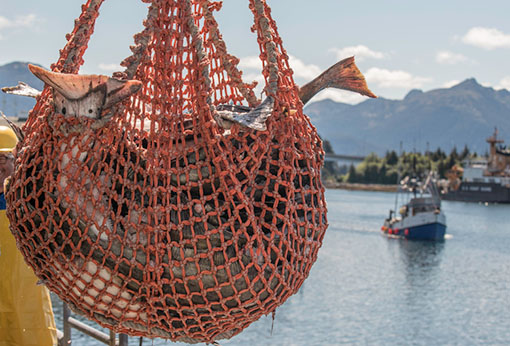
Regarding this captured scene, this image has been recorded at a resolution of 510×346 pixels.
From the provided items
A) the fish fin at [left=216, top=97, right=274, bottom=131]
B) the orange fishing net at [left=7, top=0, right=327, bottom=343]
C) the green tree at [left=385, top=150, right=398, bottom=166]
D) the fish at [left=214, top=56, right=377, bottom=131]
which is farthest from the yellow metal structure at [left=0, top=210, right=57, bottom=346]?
the green tree at [left=385, top=150, right=398, bottom=166]

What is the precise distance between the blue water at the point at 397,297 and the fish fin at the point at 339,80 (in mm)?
13568

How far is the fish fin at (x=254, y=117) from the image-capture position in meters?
1.35

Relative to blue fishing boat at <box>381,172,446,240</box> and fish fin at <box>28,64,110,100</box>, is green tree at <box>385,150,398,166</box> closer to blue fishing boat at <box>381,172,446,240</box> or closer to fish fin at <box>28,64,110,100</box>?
blue fishing boat at <box>381,172,446,240</box>

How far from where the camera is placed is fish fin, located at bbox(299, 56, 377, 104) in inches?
70.6

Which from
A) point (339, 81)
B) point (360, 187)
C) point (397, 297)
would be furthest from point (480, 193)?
point (339, 81)

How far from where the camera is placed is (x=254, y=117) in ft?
4.51

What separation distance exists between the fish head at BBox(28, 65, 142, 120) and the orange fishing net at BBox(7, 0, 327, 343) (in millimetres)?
31

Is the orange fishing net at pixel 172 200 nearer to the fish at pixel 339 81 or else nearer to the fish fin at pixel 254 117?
the fish fin at pixel 254 117

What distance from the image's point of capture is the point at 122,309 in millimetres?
1500

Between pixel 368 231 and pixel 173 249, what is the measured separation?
4018 cm

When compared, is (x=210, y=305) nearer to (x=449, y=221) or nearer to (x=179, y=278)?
(x=179, y=278)

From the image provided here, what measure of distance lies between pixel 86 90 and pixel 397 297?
23.3m

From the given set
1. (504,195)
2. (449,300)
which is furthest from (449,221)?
(449,300)

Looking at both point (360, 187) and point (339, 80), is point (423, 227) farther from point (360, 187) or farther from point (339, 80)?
point (360, 187)
